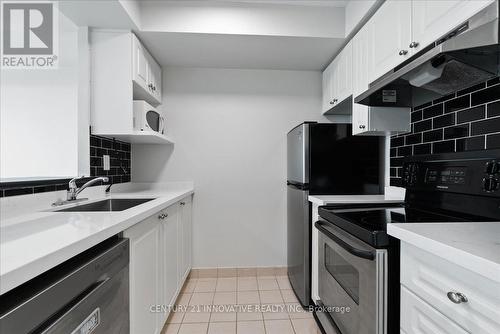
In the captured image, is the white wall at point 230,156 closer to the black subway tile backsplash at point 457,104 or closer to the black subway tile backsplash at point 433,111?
the black subway tile backsplash at point 433,111

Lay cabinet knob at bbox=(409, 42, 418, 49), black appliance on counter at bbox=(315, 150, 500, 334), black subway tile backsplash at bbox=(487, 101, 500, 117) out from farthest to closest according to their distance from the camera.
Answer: cabinet knob at bbox=(409, 42, 418, 49) → black subway tile backsplash at bbox=(487, 101, 500, 117) → black appliance on counter at bbox=(315, 150, 500, 334)

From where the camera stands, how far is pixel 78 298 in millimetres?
Answer: 756

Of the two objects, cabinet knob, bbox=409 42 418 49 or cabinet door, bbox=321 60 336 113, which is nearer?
cabinet knob, bbox=409 42 418 49

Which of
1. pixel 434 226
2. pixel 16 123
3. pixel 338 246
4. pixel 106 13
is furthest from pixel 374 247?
pixel 16 123

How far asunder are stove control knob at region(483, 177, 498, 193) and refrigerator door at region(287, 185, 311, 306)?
1.05 m

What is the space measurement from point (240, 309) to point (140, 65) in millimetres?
2178

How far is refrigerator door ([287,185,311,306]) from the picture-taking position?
75.5 inches

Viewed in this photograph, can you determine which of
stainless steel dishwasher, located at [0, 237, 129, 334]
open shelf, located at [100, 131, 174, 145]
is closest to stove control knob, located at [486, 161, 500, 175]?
stainless steel dishwasher, located at [0, 237, 129, 334]

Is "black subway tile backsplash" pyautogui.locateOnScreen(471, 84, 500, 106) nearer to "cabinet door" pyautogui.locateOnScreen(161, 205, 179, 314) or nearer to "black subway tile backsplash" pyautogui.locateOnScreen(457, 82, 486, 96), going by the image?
"black subway tile backsplash" pyautogui.locateOnScreen(457, 82, 486, 96)

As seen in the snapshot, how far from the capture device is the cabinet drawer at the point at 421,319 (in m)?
0.68

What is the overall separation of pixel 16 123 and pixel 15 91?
218mm

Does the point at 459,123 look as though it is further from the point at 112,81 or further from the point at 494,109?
the point at 112,81

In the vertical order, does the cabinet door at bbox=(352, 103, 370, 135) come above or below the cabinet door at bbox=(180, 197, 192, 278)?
above

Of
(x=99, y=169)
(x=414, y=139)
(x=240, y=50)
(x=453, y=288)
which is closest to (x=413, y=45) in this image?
(x=414, y=139)
